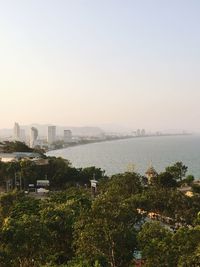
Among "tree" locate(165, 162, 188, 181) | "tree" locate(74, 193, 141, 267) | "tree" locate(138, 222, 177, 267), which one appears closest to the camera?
"tree" locate(138, 222, 177, 267)

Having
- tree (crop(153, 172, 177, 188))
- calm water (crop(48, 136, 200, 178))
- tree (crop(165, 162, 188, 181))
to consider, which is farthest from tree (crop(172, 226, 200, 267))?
calm water (crop(48, 136, 200, 178))

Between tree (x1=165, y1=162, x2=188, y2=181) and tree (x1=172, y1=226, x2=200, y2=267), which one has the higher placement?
tree (x1=172, y1=226, x2=200, y2=267)

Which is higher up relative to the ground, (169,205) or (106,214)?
(106,214)

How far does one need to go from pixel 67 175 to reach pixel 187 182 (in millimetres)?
9373

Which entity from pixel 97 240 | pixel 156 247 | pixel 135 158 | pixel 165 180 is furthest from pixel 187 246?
pixel 135 158

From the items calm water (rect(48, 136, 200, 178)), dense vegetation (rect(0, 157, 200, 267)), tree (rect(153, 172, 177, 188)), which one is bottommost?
calm water (rect(48, 136, 200, 178))

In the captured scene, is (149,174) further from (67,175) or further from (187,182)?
(67,175)

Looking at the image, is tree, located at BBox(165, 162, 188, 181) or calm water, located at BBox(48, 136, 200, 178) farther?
calm water, located at BBox(48, 136, 200, 178)

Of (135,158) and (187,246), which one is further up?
(187,246)

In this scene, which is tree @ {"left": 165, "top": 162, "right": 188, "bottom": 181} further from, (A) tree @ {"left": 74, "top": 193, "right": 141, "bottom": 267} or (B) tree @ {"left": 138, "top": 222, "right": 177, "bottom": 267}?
(B) tree @ {"left": 138, "top": 222, "right": 177, "bottom": 267}

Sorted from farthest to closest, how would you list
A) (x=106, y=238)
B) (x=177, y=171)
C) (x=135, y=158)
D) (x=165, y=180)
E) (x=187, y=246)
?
1. (x=135, y=158)
2. (x=177, y=171)
3. (x=165, y=180)
4. (x=106, y=238)
5. (x=187, y=246)

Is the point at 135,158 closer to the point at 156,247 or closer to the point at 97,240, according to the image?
the point at 97,240

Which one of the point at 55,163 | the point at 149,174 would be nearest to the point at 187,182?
the point at 149,174

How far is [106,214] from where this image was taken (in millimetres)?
9648
